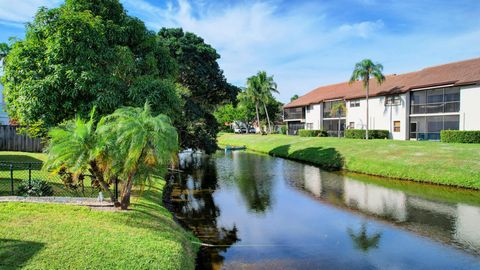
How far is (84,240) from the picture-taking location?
9.64 meters

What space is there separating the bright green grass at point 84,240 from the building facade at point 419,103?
37.8 metres

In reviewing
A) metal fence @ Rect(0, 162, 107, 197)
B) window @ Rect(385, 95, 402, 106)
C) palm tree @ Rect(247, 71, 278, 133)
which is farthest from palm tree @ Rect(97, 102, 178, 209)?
palm tree @ Rect(247, 71, 278, 133)

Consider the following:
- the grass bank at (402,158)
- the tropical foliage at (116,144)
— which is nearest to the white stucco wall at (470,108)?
the grass bank at (402,158)

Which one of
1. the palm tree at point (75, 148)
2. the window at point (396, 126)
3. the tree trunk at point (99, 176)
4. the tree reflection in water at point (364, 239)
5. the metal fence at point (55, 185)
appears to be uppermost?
the window at point (396, 126)

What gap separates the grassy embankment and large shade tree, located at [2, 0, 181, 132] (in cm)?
579

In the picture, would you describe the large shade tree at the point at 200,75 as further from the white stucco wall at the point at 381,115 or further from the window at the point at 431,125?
the window at the point at 431,125

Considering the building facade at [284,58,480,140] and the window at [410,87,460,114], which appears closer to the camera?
the building facade at [284,58,480,140]

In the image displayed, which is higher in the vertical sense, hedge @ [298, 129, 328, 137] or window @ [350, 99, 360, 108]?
window @ [350, 99, 360, 108]

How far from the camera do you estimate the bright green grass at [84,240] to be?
8.46 meters

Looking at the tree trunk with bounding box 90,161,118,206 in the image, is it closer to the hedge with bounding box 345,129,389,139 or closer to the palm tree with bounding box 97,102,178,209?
the palm tree with bounding box 97,102,178,209

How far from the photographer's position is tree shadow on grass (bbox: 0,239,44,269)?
798cm

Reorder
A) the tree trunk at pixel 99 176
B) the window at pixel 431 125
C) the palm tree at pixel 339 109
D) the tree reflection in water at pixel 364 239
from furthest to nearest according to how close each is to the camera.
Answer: the palm tree at pixel 339 109 < the window at pixel 431 125 < the tree reflection in water at pixel 364 239 < the tree trunk at pixel 99 176

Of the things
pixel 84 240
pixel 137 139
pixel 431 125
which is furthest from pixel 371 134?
pixel 84 240

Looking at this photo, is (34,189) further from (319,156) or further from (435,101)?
(435,101)
